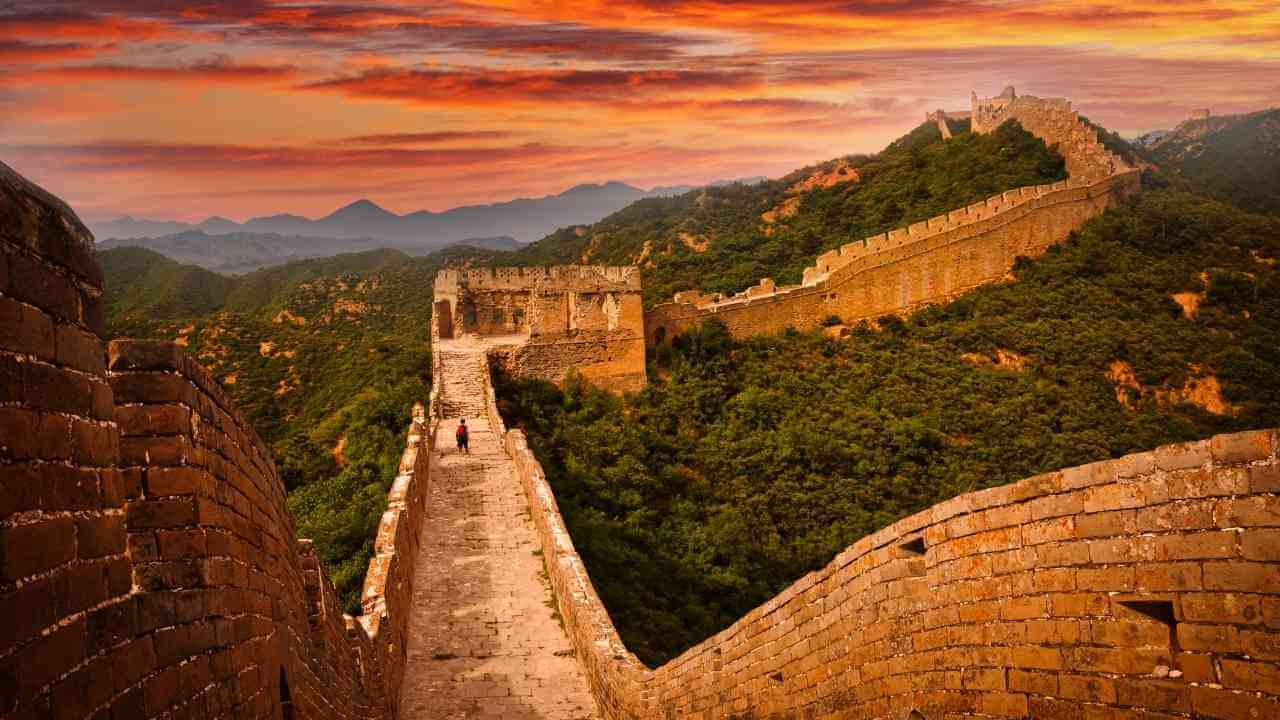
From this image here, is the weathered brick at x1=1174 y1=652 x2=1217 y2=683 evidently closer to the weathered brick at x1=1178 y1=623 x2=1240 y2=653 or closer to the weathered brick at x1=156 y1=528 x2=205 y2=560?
the weathered brick at x1=1178 y1=623 x2=1240 y2=653

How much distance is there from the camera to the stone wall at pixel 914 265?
83.3 ft

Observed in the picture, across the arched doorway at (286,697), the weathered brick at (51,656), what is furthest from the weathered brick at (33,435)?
the arched doorway at (286,697)

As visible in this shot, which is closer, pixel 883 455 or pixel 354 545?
pixel 354 545

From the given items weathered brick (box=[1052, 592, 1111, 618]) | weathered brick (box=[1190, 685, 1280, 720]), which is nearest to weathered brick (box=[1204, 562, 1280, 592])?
weathered brick (box=[1190, 685, 1280, 720])

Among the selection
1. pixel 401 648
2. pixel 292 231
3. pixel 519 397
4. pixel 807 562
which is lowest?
pixel 807 562

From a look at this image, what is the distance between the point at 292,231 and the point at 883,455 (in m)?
101

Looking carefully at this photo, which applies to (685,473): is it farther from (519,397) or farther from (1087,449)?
(1087,449)

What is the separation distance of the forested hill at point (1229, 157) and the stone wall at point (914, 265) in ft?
37.5

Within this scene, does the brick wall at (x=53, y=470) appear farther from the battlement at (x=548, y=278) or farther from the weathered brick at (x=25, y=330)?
the battlement at (x=548, y=278)

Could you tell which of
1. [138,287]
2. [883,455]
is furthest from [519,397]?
[138,287]

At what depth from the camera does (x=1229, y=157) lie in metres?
50.4

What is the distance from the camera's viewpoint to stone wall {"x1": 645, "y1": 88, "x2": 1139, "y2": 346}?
2538cm

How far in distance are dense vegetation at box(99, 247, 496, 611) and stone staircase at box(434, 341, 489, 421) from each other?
62 centimetres

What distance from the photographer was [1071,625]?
3.91 metres
